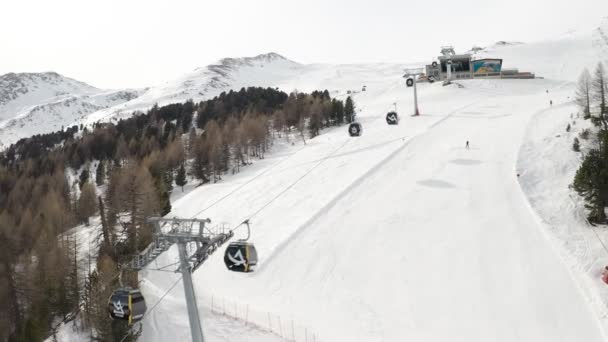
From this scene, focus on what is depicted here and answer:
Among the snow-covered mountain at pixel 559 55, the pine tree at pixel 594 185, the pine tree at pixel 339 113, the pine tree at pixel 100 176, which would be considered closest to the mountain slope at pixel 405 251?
the pine tree at pixel 594 185

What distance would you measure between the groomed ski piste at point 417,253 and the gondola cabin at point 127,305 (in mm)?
1260

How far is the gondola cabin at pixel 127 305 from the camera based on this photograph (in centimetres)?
1432

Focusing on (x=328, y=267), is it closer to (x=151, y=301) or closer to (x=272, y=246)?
(x=272, y=246)

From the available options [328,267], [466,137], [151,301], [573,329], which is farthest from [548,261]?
[466,137]

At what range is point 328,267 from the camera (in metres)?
29.0

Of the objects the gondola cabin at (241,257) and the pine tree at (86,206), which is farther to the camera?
the pine tree at (86,206)

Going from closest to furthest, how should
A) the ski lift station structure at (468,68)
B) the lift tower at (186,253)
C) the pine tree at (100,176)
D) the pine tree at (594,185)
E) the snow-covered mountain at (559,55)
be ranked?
the lift tower at (186,253) → the pine tree at (594,185) → the pine tree at (100,176) → the ski lift station structure at (468,68) → the snow-covered mountain at (559,55)

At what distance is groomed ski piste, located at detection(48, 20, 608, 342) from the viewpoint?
73.2 feet

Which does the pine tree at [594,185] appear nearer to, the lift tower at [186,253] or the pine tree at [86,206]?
the lift tower at [186,253]

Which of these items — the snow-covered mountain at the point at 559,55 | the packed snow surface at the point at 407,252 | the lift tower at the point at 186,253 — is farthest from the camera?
the snow-covered mountain at the point at 559,55

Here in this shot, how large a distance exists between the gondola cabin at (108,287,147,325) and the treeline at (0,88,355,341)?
13.6 metres

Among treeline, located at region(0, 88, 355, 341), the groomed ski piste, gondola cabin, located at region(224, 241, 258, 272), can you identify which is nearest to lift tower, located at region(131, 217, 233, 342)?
gondola cabin, located at region(224, 241, 258, 272)

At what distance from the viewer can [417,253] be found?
28281 mm

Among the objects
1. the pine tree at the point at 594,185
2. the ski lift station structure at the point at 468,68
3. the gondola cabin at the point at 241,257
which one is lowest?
the pine tree at the point at 594,185
